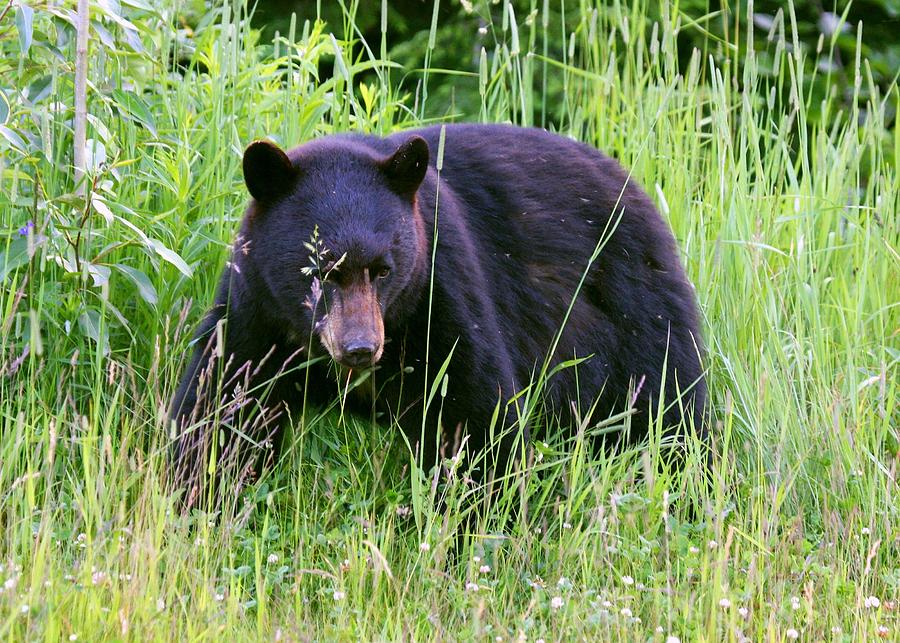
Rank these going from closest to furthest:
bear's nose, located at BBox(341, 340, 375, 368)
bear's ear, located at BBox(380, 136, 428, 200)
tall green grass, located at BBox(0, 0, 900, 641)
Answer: tall green grass, located at BBox(0, 0, 900, 641) < bear's nose, located at BBox(341, 340, 375, 368) < bear's ear, located at BBox(380, 136, 428, 200)

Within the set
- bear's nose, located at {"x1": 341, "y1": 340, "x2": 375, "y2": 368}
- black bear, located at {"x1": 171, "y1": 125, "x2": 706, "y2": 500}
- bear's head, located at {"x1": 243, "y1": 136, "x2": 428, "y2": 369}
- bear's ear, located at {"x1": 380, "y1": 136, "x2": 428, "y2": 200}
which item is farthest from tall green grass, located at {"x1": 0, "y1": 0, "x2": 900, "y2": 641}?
bear's ear, located at {"x1": 380, "y1": 136, "x2": 428, "y2": 200}

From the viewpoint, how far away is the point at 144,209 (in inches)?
171

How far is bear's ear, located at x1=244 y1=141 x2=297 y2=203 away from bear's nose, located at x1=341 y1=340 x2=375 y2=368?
0.64 metres

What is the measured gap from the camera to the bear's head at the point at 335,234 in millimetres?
3510

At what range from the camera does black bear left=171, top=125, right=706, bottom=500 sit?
357 cm

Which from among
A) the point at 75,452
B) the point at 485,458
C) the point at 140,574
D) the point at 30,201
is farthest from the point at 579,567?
the point at 30,201

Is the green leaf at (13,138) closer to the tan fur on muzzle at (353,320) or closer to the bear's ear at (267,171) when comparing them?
the bear's ear at (267,171)

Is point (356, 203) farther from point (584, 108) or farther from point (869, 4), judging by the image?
point (869, 4)

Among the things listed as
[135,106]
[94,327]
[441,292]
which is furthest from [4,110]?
[441,292]

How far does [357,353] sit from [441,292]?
0.55 meters

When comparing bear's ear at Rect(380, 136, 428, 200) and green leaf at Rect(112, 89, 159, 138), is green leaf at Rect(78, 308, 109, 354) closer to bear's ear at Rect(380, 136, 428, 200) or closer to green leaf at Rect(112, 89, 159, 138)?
green leaf at Rect(112, 89, 159, 138)

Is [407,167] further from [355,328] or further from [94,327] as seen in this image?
[94,327]

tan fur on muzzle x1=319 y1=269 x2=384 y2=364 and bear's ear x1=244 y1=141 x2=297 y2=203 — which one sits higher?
bear's ear x1=244 y1=141 x2=297 y2=203

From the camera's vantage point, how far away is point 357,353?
130 inches
